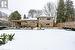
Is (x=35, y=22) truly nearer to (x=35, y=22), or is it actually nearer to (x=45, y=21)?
(x=35, y=22)

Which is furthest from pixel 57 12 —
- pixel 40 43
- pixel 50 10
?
pixel 40 43

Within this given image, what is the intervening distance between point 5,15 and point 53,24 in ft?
7.19

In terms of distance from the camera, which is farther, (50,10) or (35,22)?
(50,10)

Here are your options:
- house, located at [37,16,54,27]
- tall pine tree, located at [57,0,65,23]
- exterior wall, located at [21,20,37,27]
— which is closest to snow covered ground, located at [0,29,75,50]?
exterior wall, located at [21,20,37,27]

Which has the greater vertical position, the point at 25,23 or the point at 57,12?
the point at 57,12

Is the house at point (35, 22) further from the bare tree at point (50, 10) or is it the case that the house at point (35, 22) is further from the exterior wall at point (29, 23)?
the bare tree at point (50, 10)

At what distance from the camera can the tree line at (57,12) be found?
775 centimetres

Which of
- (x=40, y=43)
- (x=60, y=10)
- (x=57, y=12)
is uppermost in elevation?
(x=60, y=10)

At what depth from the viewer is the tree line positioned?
7.75m

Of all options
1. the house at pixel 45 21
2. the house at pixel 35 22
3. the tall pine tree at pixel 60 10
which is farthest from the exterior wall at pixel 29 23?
the tall pine tree at pixel 60 10

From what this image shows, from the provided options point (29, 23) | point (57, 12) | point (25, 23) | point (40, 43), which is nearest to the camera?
point (40, 43)

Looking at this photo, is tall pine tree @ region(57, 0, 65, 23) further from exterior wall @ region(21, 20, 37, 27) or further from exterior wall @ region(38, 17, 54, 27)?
exterior wall @ region(21, 20, 37, 27)

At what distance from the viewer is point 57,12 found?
9.49 metres

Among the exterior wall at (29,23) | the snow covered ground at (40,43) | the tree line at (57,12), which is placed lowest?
the snow covered ground at (40,43)
